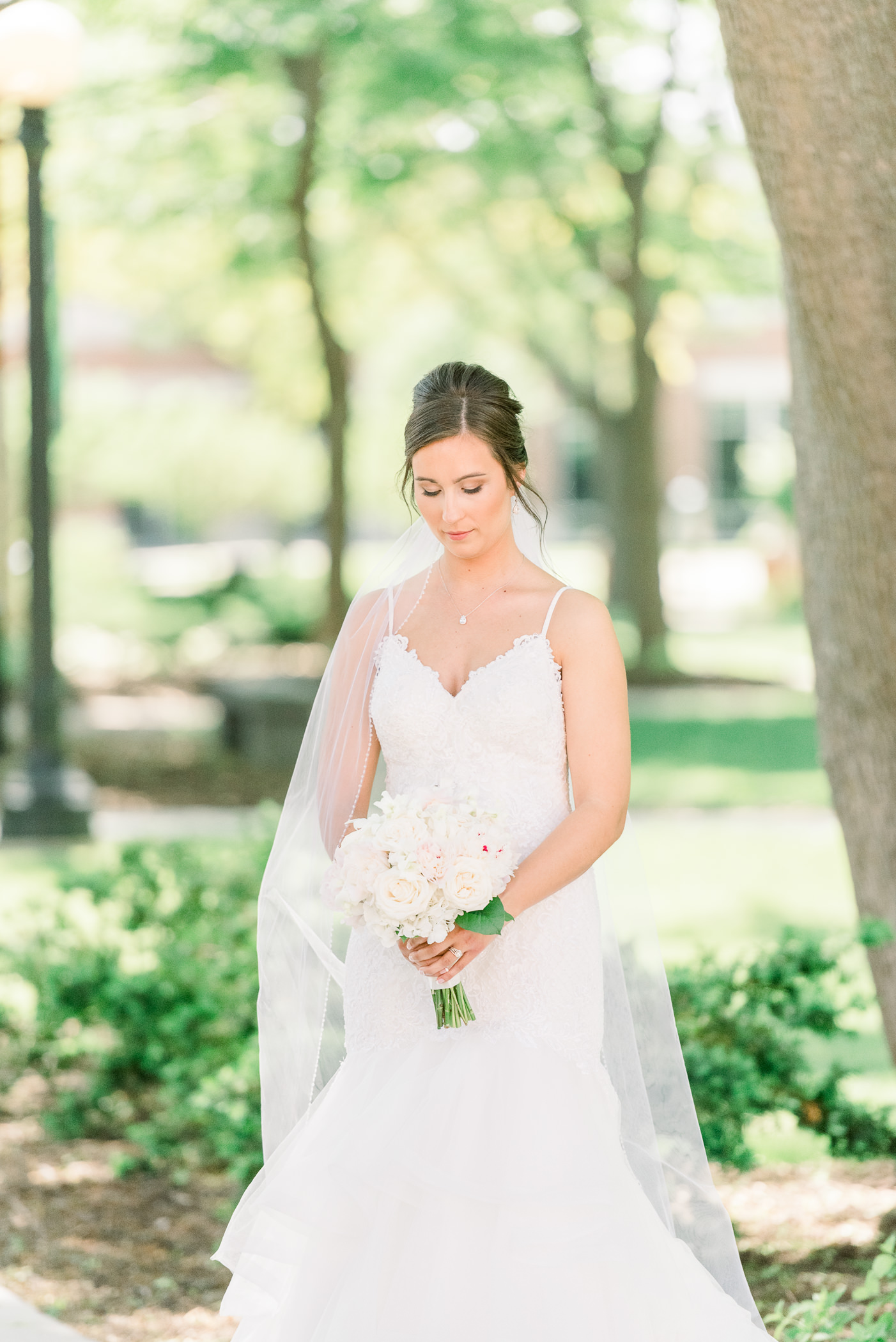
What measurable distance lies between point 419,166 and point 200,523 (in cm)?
1498

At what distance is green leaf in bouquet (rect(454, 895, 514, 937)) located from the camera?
3010 mm

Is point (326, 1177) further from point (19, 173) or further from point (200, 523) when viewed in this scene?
point (200, 523)

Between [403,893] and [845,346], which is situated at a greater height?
[845,346]

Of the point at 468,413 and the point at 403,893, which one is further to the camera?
the point at 468,413

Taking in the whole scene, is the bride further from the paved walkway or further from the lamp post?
the lamp post

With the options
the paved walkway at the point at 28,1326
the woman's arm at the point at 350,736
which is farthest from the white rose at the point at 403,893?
the paved walkway at the point at 28,1326

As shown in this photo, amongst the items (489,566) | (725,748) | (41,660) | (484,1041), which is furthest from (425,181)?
(484,1041)

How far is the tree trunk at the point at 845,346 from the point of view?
4020mm

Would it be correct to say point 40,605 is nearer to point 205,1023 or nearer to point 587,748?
point 205,1023

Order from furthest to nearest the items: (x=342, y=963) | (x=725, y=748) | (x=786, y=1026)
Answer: (x=725, y=748) → (x=786, y=1026) → (x=342, y=963)

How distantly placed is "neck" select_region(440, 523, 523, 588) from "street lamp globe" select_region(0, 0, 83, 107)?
22.7ft

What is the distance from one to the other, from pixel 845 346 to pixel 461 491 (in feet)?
5.22

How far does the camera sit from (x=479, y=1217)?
3.08 m

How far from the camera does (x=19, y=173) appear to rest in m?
17.1
